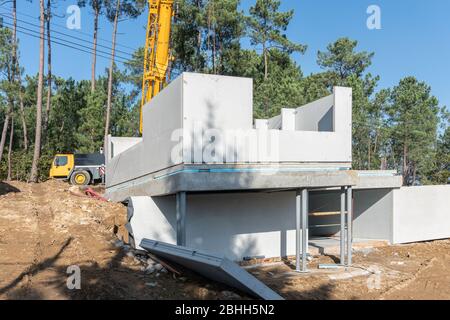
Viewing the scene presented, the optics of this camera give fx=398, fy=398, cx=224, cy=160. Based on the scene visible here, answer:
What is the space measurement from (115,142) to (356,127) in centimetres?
1766

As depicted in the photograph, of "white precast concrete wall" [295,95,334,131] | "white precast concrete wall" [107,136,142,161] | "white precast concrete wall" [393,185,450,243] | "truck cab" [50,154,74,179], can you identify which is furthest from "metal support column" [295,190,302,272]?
"truck cab" [50,154,74,179]

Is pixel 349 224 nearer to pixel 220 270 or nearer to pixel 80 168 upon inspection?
pixel 220 270

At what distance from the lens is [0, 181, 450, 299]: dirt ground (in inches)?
261

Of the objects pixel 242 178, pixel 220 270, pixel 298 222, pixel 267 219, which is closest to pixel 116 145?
pixel 267 219

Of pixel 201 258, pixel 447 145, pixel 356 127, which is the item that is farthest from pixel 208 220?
pixel 447 145

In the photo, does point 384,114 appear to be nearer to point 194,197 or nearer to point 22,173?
point 194,197

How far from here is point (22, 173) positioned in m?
25.7

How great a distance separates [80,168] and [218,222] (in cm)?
1281

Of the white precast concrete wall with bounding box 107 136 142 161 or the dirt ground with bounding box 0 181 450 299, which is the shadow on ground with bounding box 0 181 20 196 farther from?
the white precast concrete wall with bounding box 107 136 142 161

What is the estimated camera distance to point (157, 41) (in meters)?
15.2

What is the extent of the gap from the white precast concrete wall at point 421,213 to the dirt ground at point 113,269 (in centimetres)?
128

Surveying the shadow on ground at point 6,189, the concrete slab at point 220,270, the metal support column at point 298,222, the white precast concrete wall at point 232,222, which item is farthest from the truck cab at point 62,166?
the concrete slab at point 220,270

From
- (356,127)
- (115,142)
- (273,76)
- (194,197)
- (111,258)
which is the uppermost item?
(273,76)

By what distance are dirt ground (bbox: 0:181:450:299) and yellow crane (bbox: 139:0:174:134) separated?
220 inches
